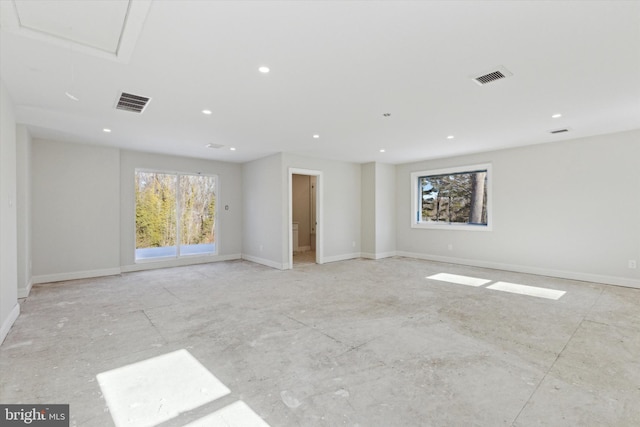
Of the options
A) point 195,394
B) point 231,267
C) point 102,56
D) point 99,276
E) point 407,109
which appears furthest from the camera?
point 231,267

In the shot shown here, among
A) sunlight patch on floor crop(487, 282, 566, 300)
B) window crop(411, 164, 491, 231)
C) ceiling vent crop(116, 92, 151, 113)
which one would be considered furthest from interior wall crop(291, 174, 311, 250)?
ceiling vent crop(116, 92, 151, 113)

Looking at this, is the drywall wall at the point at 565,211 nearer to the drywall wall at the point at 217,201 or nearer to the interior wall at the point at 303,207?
the interior wall at the point at 303,207

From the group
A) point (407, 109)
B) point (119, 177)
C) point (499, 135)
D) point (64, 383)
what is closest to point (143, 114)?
point (119, 177)

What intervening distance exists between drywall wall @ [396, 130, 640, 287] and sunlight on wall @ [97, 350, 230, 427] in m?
6.03

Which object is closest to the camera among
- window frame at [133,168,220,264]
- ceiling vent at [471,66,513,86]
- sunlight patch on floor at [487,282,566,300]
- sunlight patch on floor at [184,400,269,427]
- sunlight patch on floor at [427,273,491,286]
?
sunlight patch on floor at [184,400,269,427]

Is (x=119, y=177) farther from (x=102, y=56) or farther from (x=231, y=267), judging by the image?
(x=102, y=56)

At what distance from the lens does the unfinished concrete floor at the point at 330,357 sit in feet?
5.99

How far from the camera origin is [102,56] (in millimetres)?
2463

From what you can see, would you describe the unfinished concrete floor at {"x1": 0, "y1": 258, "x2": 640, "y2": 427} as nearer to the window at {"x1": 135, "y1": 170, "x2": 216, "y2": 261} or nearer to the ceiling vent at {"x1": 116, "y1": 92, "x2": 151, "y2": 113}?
the window at {"x1": 135, "y1": 170, "x2": 216, "y2": 261}

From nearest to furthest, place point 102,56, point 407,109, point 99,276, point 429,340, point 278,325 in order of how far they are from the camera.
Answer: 1. point 102,56
2. point 429,340
3. point 278,325
4. point 407,109
5. point 99,276

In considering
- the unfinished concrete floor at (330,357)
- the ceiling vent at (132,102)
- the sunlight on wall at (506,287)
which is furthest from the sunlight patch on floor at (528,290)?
the ceiling vent at (132,102)

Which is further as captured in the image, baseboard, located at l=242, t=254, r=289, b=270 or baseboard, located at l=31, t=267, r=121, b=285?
baseboard, located at l=242, t=254, r=289, b=270

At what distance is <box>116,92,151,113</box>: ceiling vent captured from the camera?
11.0 ft

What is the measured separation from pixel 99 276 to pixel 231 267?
7.94 feet
